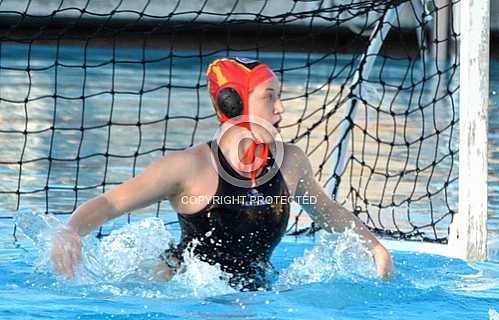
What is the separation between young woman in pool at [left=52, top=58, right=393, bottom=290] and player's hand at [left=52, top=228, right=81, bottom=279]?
22cm

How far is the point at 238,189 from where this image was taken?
4.02 m

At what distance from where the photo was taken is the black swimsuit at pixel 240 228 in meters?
4.03

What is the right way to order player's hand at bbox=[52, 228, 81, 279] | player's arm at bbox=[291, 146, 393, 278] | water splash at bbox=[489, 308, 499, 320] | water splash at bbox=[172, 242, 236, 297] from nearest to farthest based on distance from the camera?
player's hand at bbox=[52, 228, 81, 279], water splash at bbox=[489, 308, 499, 320], water splash at bbox=[172, 242, 236, 297], player's arm at bbox=[291, 146, 393, 278]

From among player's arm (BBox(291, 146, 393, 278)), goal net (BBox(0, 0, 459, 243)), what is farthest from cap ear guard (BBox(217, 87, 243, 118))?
goal net (BBox(0, 0, 459, 243))

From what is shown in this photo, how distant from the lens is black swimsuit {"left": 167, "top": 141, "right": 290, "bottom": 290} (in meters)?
4.03

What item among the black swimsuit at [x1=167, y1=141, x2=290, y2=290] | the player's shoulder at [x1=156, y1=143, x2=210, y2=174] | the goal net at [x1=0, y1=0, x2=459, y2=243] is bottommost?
the black swimsuit at [x1=167, y1=141, x2=290, y2=290]

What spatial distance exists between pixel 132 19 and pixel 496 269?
11328mm

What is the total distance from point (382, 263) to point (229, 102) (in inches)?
30.9

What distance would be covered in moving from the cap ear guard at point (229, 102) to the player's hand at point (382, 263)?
704mm

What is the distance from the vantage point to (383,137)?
885cm

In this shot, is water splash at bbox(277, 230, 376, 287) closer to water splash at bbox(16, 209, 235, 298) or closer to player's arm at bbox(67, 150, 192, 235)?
water splash at bbox(16, 209, 235, 298)

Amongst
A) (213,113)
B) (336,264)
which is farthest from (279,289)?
(213,113)

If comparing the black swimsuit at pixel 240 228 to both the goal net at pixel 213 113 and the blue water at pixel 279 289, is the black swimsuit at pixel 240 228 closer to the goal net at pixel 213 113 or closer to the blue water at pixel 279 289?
the blue water at pixel 279 289

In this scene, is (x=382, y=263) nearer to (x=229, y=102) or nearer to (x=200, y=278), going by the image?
(x=200, y=278)
